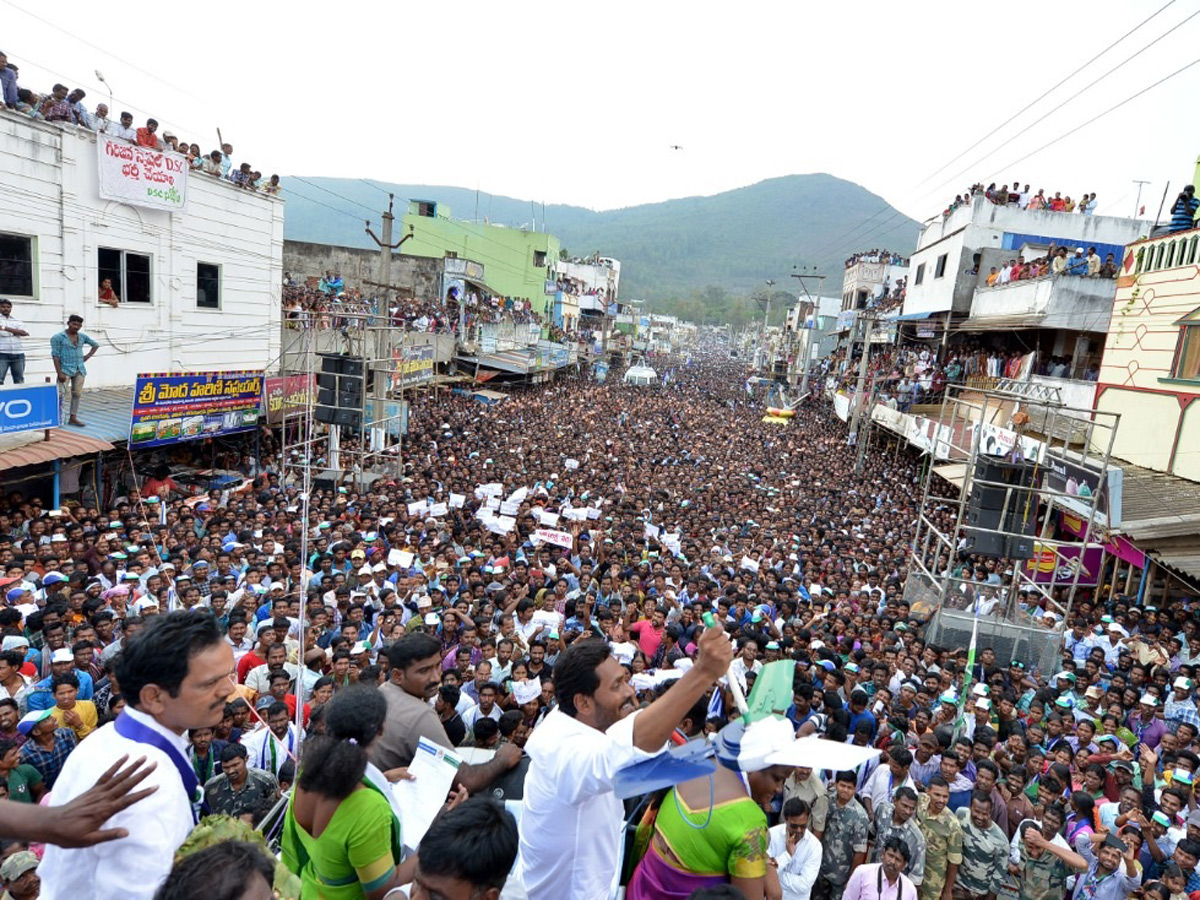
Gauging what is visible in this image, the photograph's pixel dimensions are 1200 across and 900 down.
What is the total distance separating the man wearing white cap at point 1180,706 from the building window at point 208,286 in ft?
58.6

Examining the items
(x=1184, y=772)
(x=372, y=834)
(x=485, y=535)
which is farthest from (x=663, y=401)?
(x=372, y=834)

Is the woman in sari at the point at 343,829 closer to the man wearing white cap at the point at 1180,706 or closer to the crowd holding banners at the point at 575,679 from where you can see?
the crowd holding banners at the point at 575,679

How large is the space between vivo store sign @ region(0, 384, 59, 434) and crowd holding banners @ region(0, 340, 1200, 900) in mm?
1222

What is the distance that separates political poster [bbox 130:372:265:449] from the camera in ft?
39.8

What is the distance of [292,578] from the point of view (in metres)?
8.75

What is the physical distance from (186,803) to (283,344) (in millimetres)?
19238

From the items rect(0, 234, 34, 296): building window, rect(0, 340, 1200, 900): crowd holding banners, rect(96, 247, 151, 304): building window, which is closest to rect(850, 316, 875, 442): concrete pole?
rect(0, 340, 1200, 900): crowd holding banners

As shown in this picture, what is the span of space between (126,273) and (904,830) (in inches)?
621

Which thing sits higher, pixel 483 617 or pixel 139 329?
pixel 139 329

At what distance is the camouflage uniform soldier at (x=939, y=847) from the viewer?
453 cm

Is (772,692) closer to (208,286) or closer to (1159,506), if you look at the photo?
(1159,506)

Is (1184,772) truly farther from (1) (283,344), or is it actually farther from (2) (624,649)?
(1) (283,344)

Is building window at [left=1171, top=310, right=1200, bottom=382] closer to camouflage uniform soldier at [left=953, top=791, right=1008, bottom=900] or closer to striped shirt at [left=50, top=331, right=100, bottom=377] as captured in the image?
camouflage uniform soldier at [left=953, top=791, right=1008, bottom=900]

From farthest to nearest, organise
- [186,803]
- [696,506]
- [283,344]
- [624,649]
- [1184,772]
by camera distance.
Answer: [283,344], [696,506], [624,649], [1184,772], [186,803]
